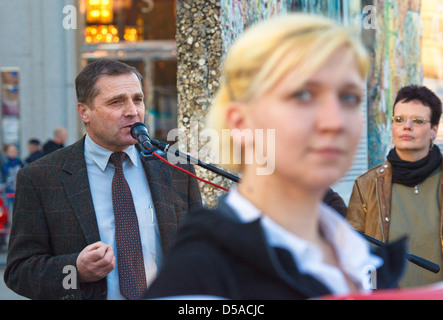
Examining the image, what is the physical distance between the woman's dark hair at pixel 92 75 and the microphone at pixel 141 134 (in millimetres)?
315

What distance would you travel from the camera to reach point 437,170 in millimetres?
4215

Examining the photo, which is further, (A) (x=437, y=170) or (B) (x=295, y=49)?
(A) (x=437, y=170)

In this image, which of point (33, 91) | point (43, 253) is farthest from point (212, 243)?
point (33, 91)

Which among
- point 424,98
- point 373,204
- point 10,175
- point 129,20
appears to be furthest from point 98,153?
point 129,20

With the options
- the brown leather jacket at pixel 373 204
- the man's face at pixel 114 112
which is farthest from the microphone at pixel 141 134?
the brown leather jacket at pixel 373 204

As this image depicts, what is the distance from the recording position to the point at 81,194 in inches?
113

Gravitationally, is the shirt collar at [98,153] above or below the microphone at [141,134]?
below

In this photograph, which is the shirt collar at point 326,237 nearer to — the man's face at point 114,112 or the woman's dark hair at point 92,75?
the man's face at point 114,112

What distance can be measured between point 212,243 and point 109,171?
1.92 meters

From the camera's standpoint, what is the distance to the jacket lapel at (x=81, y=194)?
111 inches

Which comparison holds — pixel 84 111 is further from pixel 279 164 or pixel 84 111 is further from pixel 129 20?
pixel 129 20

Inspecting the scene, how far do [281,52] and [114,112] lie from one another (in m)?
1.96

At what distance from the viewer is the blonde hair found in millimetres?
1182
